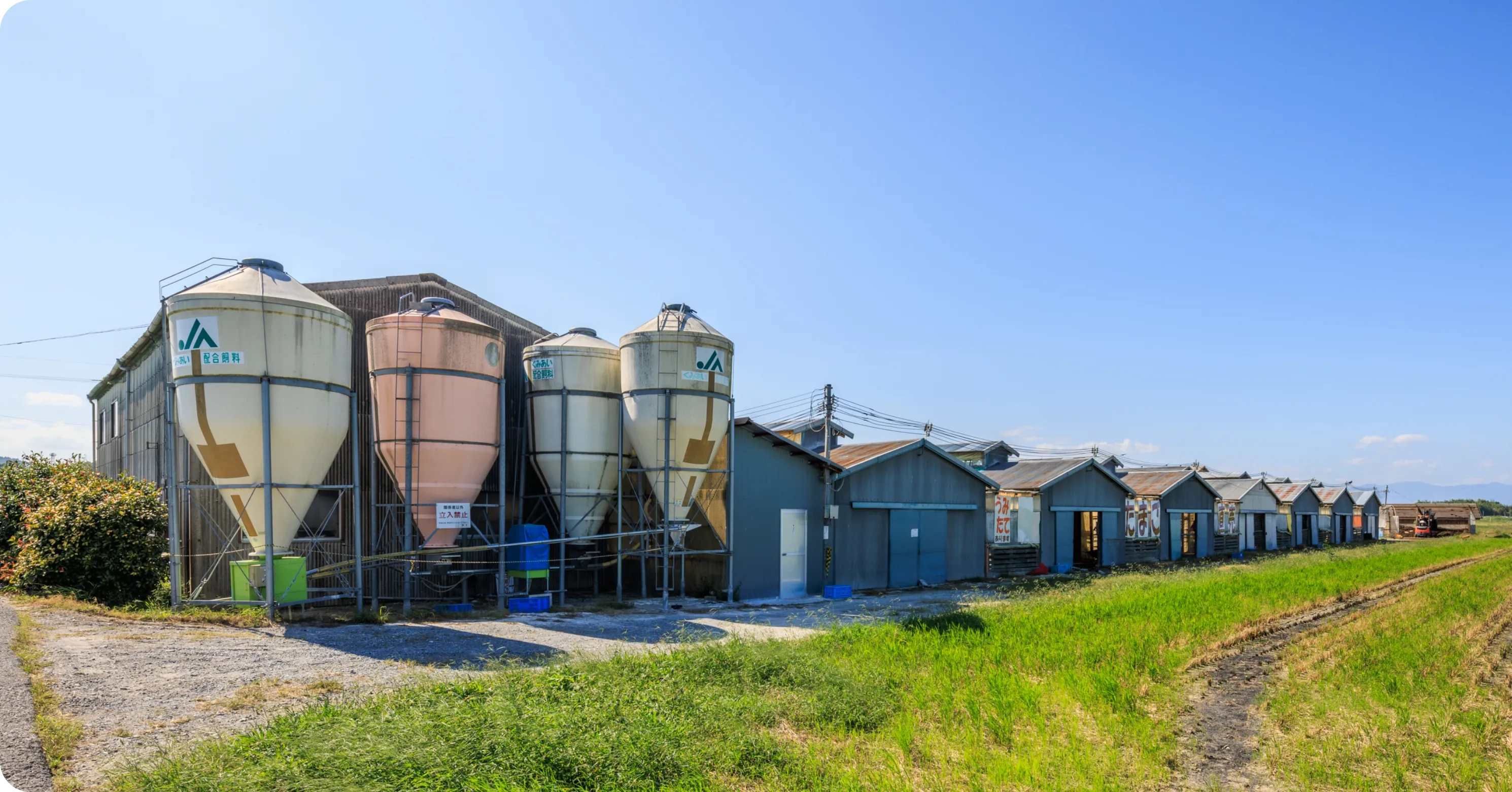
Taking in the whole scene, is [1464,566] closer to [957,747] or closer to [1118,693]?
[1118,693]

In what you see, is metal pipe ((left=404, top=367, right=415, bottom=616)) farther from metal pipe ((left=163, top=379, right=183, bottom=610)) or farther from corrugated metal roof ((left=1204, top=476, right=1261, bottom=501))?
corrugated metal roof ((left=1204, top=476, right=1261, bottom=501))

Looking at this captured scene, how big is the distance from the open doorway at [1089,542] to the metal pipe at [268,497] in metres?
27.5

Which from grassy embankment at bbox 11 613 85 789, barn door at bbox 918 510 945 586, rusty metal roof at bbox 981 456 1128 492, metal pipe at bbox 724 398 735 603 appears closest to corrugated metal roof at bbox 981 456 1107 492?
rusty metal roof at bbox 981 456 1128 492

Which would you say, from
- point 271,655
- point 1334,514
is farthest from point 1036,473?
point 1334,514

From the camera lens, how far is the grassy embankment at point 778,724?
684 centimetres

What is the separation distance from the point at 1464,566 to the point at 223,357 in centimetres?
3841

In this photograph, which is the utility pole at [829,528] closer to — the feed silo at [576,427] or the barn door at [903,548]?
the barn door at [903,548]

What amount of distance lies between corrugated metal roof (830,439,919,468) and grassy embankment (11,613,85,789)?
17.1m

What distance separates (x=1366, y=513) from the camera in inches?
2544

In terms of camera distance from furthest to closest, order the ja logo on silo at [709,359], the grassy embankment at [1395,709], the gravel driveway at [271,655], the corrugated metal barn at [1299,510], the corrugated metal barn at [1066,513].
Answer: the corrugated metal barn at [1299,510], the corrugated metal barn at [1066,513], the ja logo on silo at [709,359], the gravel driveway at [271,655], the grassy embankment at [1395,709]

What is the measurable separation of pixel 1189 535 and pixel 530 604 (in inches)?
1366

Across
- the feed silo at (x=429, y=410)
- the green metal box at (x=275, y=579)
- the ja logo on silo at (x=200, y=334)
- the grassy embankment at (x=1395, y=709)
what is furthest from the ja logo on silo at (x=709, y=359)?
the grassy embankment at (x=1395, y=709)

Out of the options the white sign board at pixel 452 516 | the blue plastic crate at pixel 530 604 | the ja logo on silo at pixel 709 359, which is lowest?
the blue plastic crate at pixel 530 604

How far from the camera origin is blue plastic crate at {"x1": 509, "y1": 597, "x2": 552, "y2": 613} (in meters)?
18.0
